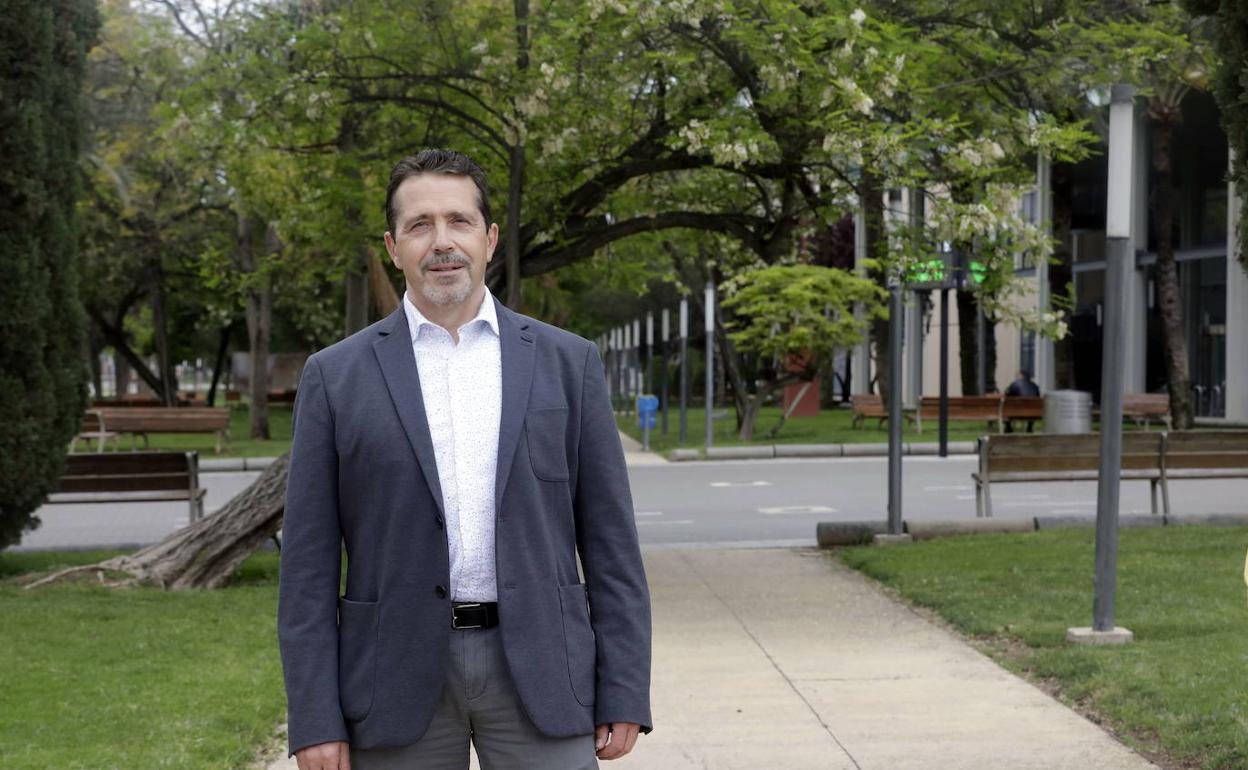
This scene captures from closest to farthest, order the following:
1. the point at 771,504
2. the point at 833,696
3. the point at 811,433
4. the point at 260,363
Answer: the point at 833,696 → the point at 771,504 → the point at 811,433 → the point at 260,363

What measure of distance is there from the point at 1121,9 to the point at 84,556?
391 inches

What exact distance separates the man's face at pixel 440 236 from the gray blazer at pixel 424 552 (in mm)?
121

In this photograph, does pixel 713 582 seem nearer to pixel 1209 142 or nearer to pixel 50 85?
pixel 50 85

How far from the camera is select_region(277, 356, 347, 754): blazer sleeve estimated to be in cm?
306

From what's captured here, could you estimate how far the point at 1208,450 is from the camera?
14.8 metres

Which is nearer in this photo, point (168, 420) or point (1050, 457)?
point (1050, 457)

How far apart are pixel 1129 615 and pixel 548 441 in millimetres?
6907

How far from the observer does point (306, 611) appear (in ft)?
10.2

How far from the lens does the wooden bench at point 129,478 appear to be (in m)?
13.3

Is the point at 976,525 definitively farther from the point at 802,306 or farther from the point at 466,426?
the point at 802,306

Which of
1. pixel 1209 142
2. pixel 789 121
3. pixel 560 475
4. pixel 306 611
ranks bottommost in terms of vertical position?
pixel 306 611

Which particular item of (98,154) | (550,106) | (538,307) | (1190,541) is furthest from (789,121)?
(98,154)

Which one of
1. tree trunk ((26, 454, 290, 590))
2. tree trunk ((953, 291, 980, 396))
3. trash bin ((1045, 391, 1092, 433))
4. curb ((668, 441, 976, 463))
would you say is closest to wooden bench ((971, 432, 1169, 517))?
tree trunk ((26, 454, 290, 590))

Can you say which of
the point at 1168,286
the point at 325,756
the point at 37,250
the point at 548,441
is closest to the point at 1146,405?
the point at 1168,286
